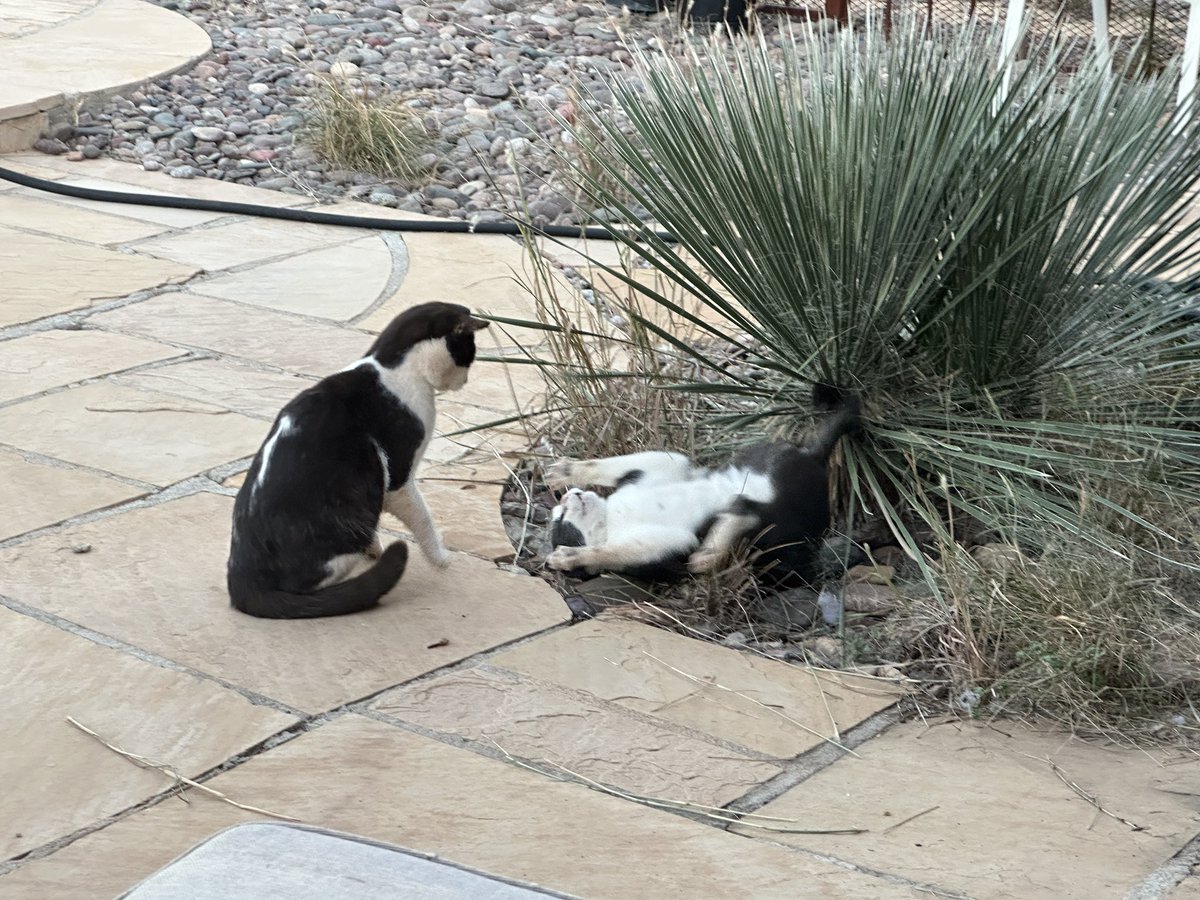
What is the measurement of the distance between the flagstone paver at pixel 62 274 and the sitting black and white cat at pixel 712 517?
7.38 ft

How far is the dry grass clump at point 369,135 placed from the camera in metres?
6.11

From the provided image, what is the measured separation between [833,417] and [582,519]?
577 millimetres

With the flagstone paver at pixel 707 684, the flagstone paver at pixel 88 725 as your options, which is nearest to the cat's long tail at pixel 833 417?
the flagstone paver at pixel 707 684

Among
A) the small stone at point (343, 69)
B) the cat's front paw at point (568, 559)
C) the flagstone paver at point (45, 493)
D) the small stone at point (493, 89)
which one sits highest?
the small stone at point (343, 69)

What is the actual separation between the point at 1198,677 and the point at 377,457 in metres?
1.56

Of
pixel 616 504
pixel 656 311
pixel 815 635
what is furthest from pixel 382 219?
pixel 815 635

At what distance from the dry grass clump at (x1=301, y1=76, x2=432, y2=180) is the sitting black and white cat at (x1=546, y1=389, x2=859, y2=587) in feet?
10.9

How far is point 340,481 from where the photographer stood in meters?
2.77

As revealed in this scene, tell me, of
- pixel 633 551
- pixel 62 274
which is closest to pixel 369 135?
pixel 62 274

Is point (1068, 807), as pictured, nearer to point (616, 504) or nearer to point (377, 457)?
point (616, 504)

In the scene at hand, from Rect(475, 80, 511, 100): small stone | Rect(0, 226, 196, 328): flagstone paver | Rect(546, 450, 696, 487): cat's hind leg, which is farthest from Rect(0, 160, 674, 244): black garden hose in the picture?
Rect(546, 450, 696, 487): cat's hind leg

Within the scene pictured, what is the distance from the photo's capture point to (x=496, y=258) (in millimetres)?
5211

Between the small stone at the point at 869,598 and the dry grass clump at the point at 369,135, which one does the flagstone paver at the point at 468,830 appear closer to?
the small stone at the point at 869,598

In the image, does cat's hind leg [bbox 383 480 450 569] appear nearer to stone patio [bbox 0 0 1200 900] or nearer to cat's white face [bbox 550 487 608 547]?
stone patio [bbox 0 0 1200 900]
